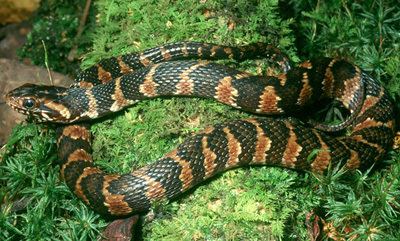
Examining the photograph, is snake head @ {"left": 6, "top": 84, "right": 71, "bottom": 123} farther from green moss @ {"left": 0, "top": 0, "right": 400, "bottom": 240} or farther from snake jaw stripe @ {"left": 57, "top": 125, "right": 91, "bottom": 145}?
green moss @ {"left": 0, "top": 0, "right": 400, "bottom": 240}

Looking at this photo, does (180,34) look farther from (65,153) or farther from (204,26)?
(65,153)

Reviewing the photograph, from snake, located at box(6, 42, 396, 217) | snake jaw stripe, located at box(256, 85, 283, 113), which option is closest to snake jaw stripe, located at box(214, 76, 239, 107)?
snake, located at box(6, 42, 396, 217)

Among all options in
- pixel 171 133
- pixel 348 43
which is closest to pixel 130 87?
pixel 171 133

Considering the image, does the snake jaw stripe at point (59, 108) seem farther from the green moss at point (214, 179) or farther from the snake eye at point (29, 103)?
the green moss at point (214, 179)

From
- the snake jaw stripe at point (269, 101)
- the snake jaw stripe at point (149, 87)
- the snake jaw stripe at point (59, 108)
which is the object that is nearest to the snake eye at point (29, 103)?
the snake jaw stripe at point (59, 108)

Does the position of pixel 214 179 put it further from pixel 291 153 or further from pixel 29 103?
pixel 29 103

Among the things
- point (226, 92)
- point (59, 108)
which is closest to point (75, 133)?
point (59, 108)
